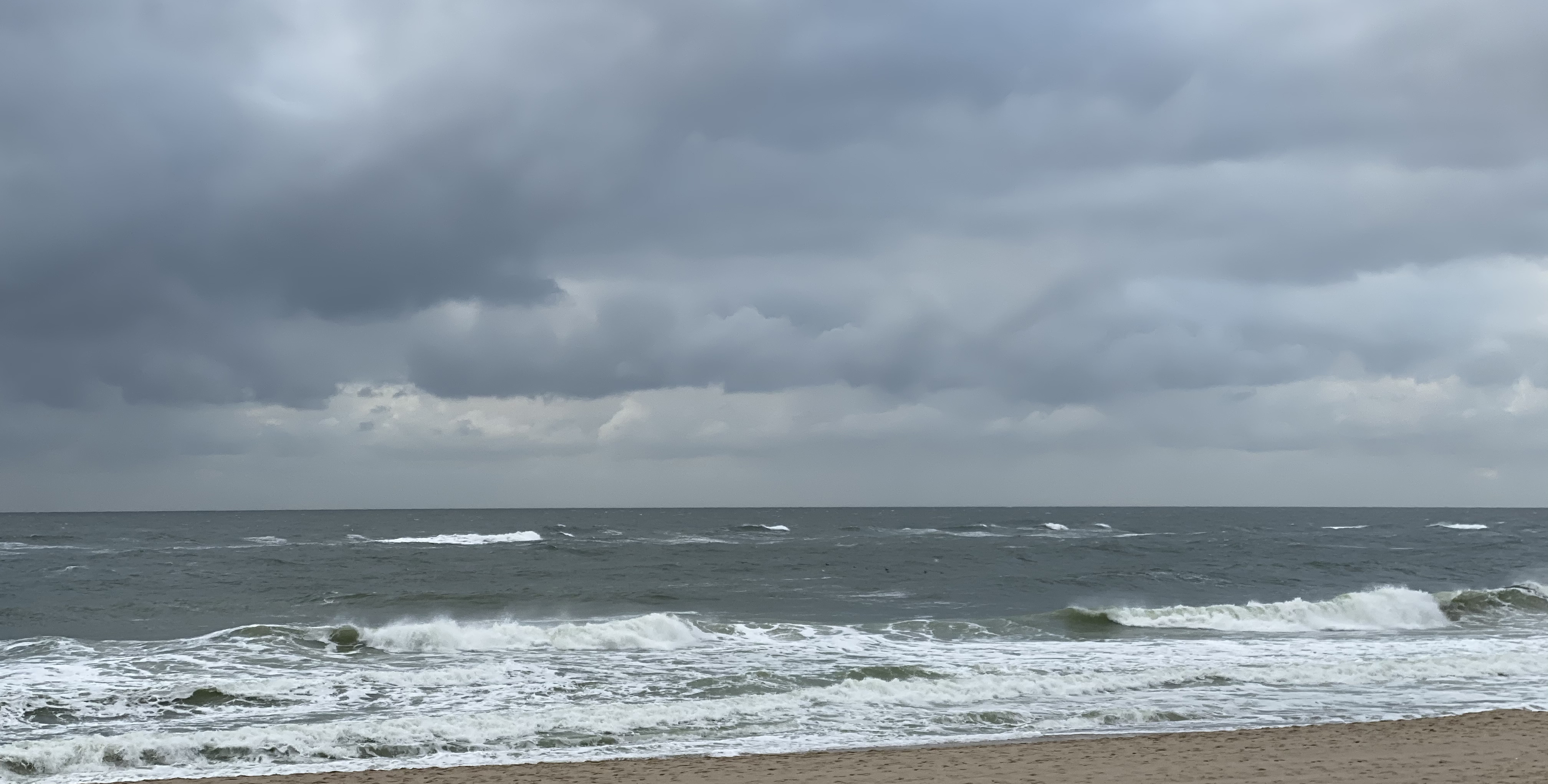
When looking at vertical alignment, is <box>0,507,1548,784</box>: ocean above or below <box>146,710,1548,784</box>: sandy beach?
below

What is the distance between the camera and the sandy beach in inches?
412

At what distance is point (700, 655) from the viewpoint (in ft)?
66.9

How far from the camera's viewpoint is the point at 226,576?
128 ft

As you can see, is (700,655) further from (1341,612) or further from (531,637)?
(1341,612)

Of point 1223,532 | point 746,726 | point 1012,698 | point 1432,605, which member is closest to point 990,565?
point 1432,605

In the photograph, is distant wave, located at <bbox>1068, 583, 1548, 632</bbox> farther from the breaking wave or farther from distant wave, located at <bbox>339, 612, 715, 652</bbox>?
distant wave, located at <bbox>339, 612, 715, 652</bbox>

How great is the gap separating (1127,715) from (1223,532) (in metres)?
77.2

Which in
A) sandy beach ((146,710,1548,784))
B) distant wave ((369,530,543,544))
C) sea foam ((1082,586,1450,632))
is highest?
sandy beach ((146,710,1548,784))

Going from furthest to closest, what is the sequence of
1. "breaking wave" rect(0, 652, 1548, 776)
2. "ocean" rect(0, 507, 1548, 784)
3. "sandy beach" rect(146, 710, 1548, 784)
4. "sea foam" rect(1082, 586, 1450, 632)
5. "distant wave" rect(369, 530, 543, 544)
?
"distant wave" rect(369, 530, 543, 544) < "sea foam" rect(1082, 586, 1450, 632) < "ocean" rect(0, 507, 1548, 784) < "breaking wave" rect(0, 652, 1548, 776) < "sandy beach" rect(146, 710, 1548, 784)

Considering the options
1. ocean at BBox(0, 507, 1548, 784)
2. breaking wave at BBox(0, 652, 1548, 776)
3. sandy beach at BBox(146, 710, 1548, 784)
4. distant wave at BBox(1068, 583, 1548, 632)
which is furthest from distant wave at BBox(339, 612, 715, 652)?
distant wave at BBox(1068, 583, 1548, 632)

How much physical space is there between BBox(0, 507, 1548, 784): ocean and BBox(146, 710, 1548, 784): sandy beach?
82 cm

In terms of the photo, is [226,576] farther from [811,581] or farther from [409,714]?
[409,714]

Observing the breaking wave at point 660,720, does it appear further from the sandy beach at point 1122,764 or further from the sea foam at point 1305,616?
the sea foam at point 1305,616

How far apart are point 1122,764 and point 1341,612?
19.6m
